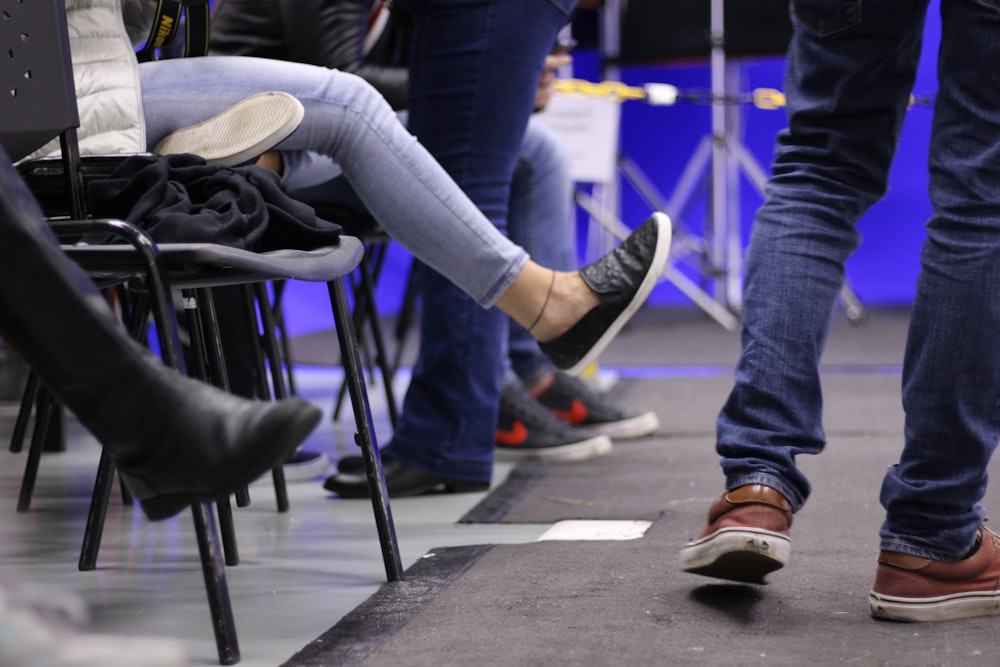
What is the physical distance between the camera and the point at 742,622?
1.16 metres

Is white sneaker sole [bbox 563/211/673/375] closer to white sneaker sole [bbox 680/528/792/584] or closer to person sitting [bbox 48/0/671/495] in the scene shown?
person sitting [bbox 48/0/671/495]

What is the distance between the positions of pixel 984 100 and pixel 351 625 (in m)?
0.78

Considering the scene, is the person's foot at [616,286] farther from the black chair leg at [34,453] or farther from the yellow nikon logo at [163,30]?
the black chair leg at [34,453]

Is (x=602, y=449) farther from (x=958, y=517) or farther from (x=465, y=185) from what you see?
(x=958, y=517)

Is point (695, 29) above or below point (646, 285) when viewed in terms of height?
below

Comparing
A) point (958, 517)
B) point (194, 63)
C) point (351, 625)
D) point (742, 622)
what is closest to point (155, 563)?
point (351, 625)

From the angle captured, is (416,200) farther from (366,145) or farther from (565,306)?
(565,306)

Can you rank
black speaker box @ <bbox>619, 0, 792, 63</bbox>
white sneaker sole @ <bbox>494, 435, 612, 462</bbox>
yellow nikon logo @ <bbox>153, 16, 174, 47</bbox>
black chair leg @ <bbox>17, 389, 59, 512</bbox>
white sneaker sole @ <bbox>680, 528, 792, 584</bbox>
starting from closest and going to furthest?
white sneaker sole @ <bbox>680, 528, 792, 584</bbox>
yellow nikon logo @ <bbox>153, 16, 174, 47</bbox>
black chair leg @ <bbox>17, 389, 59, 512</bbox>
white sneaker sole @ <bbox>494, 435, 612, 462</bbox>
black speaker box @ <bbox>619, 0, 792, 63</bbox>

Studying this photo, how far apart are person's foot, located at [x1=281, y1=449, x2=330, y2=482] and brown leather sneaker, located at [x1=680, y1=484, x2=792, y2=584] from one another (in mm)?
1093

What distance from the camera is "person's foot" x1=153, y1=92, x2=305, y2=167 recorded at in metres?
1.37

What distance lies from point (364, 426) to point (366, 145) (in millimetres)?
377

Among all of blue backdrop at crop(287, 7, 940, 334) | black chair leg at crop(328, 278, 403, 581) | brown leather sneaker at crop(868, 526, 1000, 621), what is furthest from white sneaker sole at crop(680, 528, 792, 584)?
blue backdrop at crop(287, 7, 940, 334)

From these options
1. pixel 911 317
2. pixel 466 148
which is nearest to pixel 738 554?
pixel 911 317

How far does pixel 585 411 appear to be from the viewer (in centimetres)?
255
